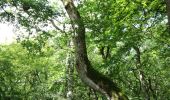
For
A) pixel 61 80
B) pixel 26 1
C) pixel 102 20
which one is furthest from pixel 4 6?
pixel 61 80

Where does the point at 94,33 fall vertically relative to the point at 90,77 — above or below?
above

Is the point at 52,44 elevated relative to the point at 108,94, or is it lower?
elevated

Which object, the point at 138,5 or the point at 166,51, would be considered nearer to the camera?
the point at 138,5

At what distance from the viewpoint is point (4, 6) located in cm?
1188

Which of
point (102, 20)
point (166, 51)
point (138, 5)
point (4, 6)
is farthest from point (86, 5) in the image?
point (4, 6)

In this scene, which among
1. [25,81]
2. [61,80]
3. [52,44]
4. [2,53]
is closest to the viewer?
[52,44]

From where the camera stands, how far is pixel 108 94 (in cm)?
916

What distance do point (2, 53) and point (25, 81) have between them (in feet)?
32.1

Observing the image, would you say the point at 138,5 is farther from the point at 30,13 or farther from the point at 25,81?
the point at 25,81

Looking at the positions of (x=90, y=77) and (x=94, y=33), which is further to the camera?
(x=94, y=33)

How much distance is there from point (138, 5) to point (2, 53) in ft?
92.0

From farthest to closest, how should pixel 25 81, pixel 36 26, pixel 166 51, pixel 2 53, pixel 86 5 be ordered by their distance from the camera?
pixel 25 81 < pixel 2 53 < pixel 86 5 < pixel 166 51 < pixel 36 26

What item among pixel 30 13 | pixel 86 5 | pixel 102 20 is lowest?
pixel 30 13

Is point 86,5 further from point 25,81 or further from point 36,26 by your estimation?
point 25,81
